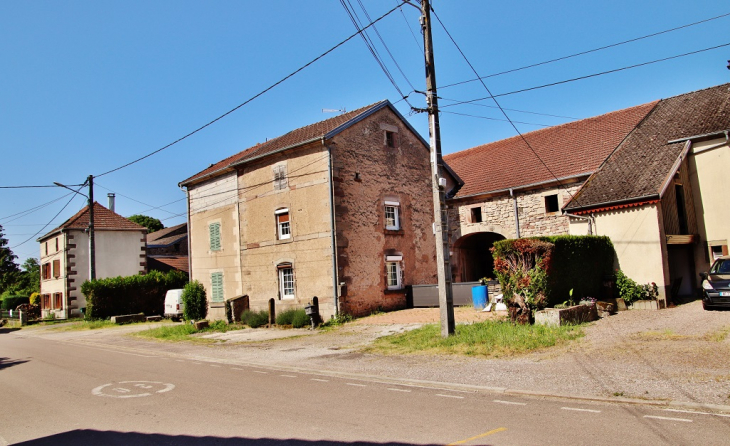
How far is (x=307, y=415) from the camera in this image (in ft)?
23.0

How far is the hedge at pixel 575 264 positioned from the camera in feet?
48.0

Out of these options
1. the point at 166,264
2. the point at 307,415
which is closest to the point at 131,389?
the point at 307,415

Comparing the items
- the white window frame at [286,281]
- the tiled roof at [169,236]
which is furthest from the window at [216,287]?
the tiled roof at [169,236]

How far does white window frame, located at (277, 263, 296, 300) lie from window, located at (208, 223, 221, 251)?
17.0 feet

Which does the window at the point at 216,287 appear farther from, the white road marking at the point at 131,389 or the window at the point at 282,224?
the white road marking at the point at 131,389

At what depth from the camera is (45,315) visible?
40344mm

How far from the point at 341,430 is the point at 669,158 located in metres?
17.5

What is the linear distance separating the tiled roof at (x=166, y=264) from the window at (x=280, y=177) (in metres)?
21.2

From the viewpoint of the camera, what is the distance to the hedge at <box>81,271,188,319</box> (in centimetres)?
3138

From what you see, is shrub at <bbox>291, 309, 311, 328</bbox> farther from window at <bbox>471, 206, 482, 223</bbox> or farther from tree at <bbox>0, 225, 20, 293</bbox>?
tree at <bbox>0, 225, 20, 293</bbox>

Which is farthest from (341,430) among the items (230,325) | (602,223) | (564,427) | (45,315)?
(45,315)

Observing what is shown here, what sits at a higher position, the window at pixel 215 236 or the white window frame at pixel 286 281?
the window at pixel 215 236

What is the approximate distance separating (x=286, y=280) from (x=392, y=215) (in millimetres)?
5225

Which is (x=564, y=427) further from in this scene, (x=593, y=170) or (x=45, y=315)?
(x=45, y=315)
